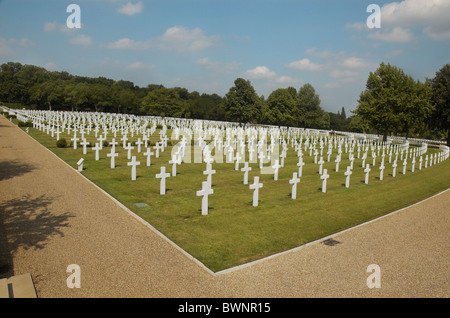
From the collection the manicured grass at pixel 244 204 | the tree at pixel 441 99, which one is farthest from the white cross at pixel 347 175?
the tree at pixel 441 99

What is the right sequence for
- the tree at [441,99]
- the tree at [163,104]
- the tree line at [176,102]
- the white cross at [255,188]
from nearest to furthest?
the white cross at [255,188], the tree at [441,99], the tree line at [176,102], the tree at [163,104]

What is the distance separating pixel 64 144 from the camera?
23.8 metres

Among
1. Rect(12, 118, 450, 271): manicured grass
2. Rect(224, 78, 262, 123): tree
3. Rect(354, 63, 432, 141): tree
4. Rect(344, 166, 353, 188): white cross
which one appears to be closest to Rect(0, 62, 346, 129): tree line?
Rect(224, 78, 262, 123): tree

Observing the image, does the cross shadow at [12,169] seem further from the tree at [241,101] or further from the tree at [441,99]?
the tree at [441,99]

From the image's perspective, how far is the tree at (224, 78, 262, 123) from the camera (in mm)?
62781

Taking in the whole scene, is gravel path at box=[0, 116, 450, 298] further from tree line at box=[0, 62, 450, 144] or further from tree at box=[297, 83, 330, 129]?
→ tree at box=[297, 83, 330, 129]

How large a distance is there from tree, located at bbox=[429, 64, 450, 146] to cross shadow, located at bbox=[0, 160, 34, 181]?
179 feet

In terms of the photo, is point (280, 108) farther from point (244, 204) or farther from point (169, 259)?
point (169, 259)

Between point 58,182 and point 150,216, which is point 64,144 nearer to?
point 58,182

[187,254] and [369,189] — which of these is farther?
[369,189]

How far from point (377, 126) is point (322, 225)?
40.4m

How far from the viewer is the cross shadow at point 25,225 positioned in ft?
23.7

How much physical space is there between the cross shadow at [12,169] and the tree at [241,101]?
48.2 metres
